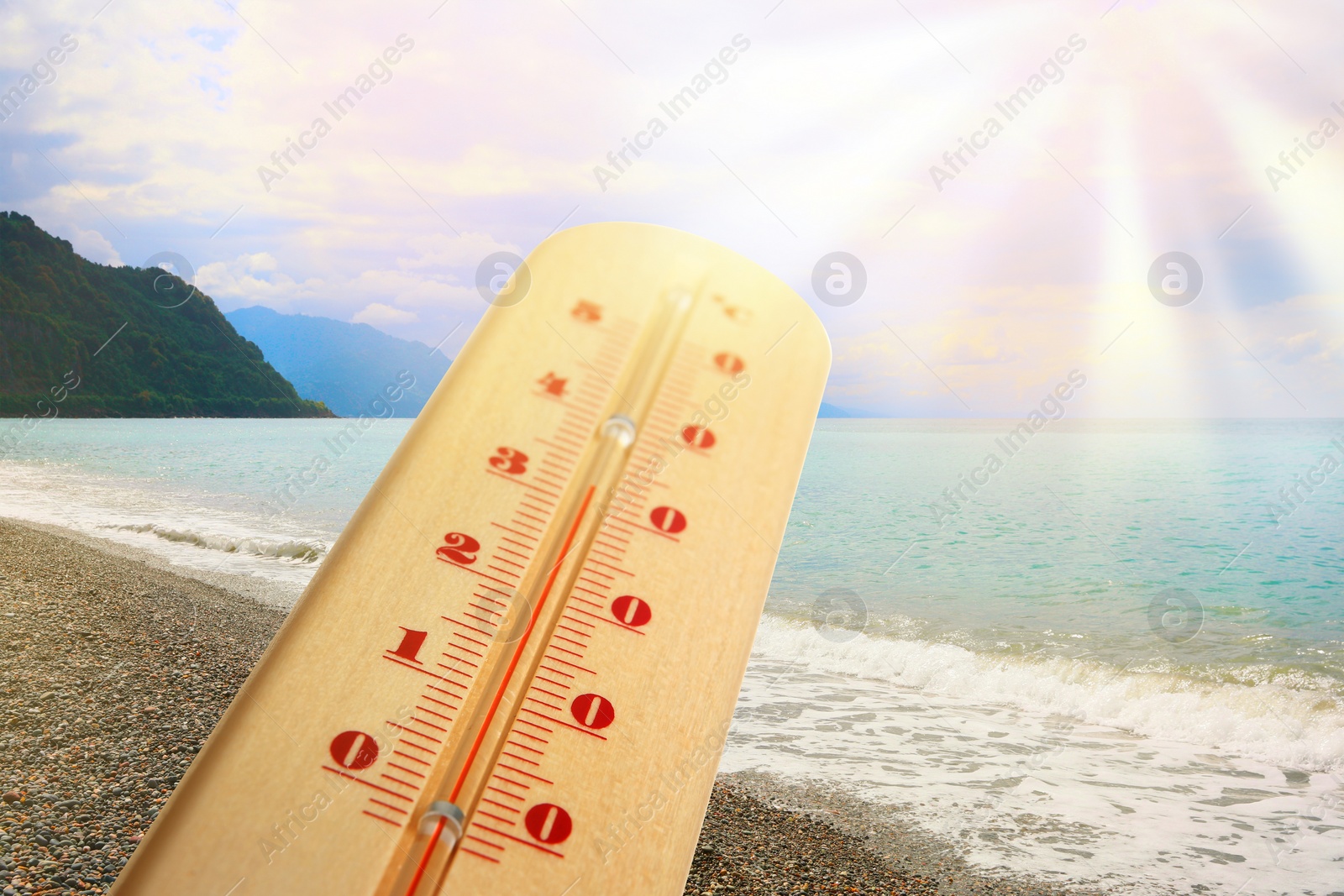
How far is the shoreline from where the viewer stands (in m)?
2.57

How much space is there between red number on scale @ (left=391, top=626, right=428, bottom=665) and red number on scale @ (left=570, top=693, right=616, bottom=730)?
0.75 feet

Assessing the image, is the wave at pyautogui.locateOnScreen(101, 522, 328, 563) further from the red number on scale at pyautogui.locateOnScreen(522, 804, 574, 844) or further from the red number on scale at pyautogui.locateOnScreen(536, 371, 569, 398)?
the red number on scale at pyautogui.locateOnScreen(522, 804, 574, 844)

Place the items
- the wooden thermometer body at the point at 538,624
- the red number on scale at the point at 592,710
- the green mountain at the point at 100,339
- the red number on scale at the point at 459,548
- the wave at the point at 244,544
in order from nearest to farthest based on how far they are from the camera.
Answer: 1. the wooden thermometer body at the point at 538,624
2. the red number on scale at the point at 592,710
3. the red number on scale at the point at 459,548
4. the wave at the point at 244,544
5. the green mountain at the point at 100,339

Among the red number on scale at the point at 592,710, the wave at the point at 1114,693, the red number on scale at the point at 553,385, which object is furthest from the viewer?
the wave at the point at 1114,693

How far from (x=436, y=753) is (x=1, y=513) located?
1284cm

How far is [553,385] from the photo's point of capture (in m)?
1.40

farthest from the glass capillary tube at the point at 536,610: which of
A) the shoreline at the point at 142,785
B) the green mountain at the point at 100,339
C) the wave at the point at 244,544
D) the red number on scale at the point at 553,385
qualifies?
the green mountain at the point at 100,339

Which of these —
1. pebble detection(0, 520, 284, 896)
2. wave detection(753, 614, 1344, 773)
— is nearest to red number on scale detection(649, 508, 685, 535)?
pebble detection(0, 520, 284, 896)

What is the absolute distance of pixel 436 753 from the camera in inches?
40.2

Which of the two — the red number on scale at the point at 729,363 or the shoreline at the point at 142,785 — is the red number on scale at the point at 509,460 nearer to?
the red number on scale at the point at 729,363

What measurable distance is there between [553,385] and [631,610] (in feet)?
1.52

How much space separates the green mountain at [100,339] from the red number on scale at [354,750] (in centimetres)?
4479

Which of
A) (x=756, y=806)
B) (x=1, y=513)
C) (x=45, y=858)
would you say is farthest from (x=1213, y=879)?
(x=1, y=513)

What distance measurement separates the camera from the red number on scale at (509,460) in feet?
4.24
